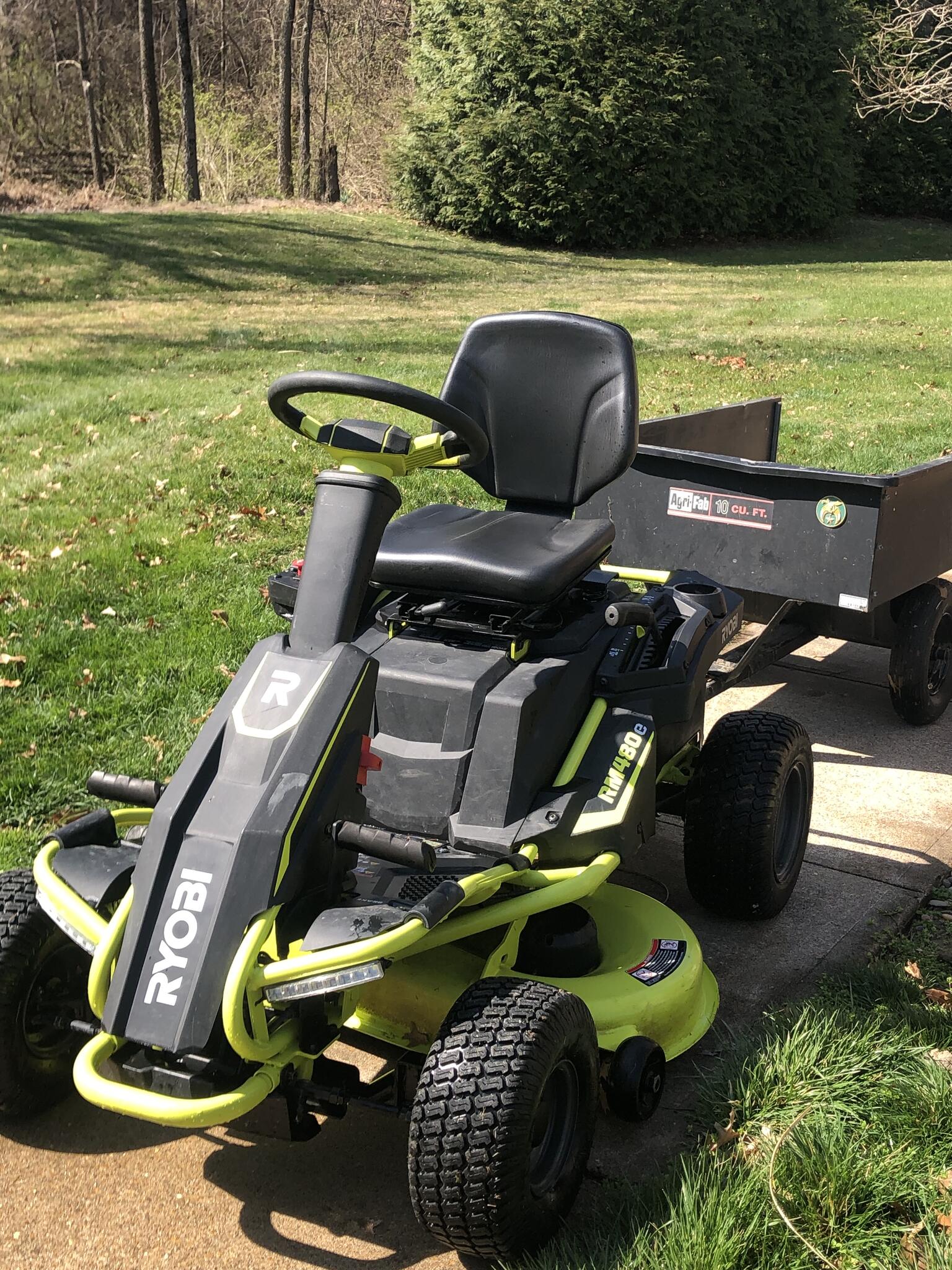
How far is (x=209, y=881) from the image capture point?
2.27m

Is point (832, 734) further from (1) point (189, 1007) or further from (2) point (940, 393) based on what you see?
(2) point (940, 393)

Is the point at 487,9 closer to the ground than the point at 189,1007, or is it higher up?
higher up

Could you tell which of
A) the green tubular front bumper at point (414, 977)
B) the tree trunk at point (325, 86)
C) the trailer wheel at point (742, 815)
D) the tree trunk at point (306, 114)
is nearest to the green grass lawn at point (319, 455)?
the green tubular front bumper at point (414, 977)

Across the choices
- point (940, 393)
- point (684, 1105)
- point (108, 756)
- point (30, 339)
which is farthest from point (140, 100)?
point (684, 1105)

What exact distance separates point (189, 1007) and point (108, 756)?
236 cm

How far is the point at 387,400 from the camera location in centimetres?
263

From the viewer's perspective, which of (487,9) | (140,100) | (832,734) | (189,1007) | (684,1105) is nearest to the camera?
(189,1007)

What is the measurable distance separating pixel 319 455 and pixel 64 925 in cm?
553

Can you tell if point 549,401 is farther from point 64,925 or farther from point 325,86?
point 325,86

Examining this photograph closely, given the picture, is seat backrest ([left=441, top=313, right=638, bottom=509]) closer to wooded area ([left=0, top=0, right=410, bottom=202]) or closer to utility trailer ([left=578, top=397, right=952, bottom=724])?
utility trailer ([left=578, top=397, right=952, bottom=724])

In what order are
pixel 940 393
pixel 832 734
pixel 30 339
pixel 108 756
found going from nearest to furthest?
1. pixel 108 756
2. pixel 832 734
3. pixel 940 393
4. pixel 30 339

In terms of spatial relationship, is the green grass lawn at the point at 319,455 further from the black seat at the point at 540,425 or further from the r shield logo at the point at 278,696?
the black seat at the point at 540,425

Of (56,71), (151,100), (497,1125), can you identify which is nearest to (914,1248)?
(497,1125)

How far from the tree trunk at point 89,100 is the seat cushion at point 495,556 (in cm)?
2863
